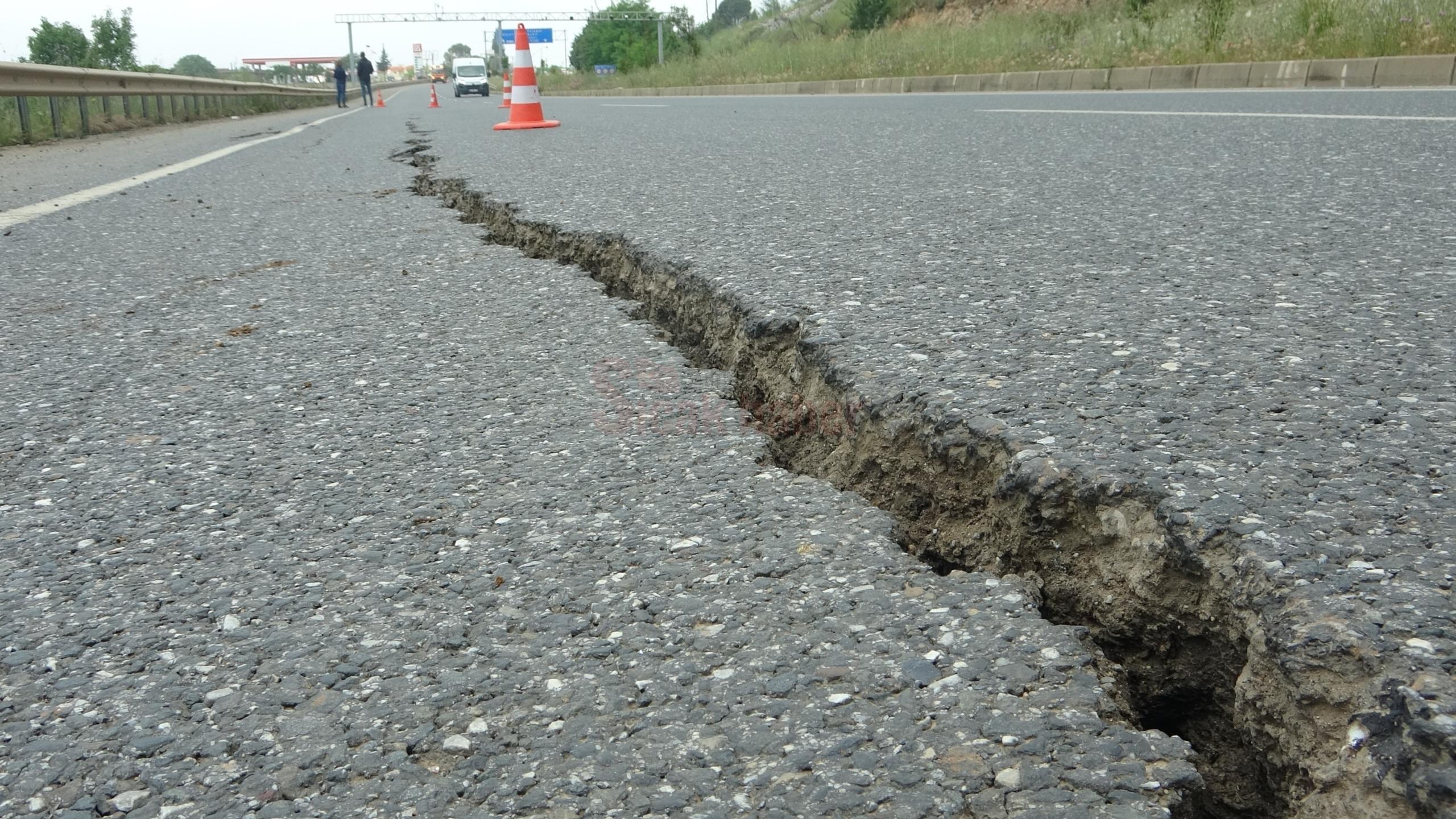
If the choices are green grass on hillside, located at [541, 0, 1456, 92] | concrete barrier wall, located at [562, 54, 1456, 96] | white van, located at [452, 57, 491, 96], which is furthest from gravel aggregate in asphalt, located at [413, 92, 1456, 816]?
white van, located at [452, 57, 491, 96]

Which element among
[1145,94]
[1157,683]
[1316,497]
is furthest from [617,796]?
[1145,94]

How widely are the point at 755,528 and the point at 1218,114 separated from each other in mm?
6173

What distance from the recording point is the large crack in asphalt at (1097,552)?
1.11m

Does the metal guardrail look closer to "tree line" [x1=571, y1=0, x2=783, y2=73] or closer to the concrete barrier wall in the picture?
the concrete barrier wall

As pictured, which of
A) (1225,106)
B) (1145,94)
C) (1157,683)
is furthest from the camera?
(1145,94)

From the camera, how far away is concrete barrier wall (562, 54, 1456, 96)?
348 inches

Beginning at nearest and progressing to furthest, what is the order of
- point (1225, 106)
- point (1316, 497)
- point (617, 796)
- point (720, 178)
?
point (617, 796) < point (1316, 497) < point (720, 178) < point (1225, 106)

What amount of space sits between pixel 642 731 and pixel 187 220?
407 cm

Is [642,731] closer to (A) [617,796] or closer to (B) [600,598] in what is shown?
(A) [617,796]

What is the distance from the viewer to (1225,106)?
7281 mm

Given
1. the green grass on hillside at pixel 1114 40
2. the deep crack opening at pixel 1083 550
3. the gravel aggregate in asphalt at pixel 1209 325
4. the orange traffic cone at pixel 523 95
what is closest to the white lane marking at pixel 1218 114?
the gravel aggregate in asphalt at pixel 1209 325

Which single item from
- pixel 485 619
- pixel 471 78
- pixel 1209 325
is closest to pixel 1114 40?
pixel 1209 325

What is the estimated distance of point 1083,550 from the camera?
143 cm

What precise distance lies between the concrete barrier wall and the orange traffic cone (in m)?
5.70
